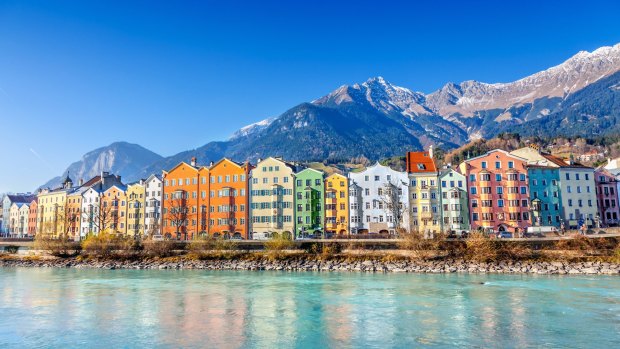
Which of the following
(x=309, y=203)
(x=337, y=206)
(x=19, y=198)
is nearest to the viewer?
(x=337, y=206)

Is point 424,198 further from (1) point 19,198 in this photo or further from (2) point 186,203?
(1) point 19,198

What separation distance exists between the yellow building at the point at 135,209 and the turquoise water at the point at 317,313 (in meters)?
48.3

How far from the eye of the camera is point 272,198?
80.1 m

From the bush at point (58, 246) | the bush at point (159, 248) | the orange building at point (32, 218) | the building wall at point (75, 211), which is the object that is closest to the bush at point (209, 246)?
the bush at point (159, 248)

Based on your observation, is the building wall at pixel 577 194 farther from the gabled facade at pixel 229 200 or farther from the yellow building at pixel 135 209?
the yellow building at pixel 135 209

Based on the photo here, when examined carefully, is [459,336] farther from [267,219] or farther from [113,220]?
[113,220]

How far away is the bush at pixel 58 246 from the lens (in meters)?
69.9

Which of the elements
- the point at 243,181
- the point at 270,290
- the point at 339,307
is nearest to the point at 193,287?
the point at 270,290

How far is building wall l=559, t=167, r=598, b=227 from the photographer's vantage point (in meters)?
71.9

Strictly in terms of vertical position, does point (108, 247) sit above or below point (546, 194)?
below

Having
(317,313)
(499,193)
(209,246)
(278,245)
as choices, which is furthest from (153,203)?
(317,313)

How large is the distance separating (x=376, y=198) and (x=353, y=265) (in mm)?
24557

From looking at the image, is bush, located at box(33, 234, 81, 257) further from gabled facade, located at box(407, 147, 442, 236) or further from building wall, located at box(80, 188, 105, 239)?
gabled facade, located at box(407, 147, 442, 236)

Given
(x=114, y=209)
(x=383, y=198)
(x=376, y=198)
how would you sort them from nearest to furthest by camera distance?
(x=383, y=198)
(x=376, y=198)
(x=114, y=209)
